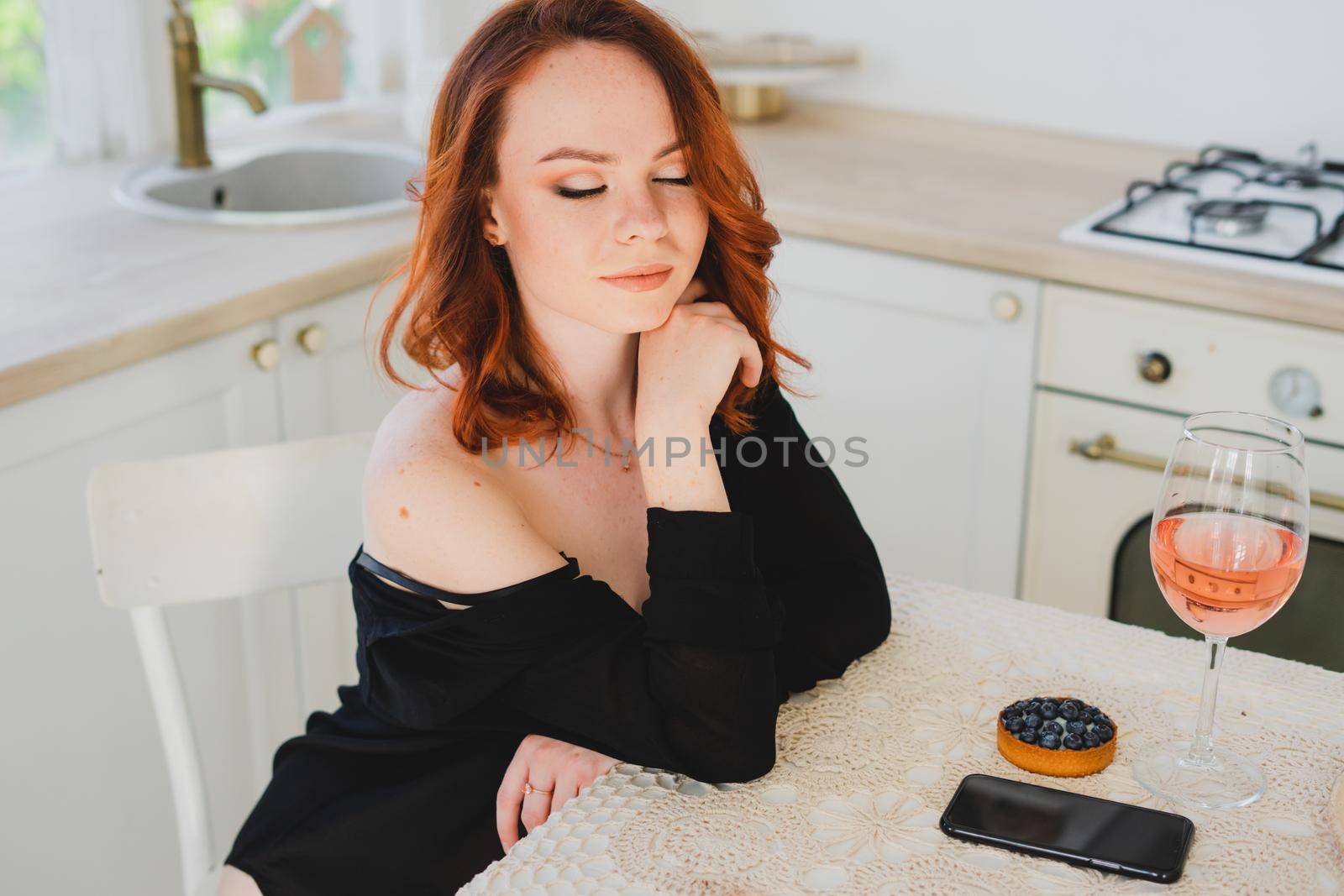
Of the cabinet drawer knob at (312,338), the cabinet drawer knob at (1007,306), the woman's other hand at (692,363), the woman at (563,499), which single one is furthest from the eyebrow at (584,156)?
the cabinet drawer knob at (1007,306)

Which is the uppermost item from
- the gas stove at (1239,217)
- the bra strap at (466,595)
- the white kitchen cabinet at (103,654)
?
the gas stove at (1239,217)

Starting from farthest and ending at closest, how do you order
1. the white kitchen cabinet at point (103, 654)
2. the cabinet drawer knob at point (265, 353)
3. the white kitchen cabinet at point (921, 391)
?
the white kitchen cabinet at point (921, 391), the cabinet drawer knob at point (265, 353), the white kitchen cabinet at point (103, 654)

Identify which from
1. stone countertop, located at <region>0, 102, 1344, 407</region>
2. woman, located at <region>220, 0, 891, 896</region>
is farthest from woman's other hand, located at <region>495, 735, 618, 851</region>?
stone countertop, located at <region>0, 102, 1344, 407</region>

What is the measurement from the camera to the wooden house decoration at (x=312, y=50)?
2648 millimetres

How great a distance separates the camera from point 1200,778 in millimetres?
905

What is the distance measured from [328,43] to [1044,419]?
5.10ft

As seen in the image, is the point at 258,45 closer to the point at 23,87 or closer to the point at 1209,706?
the point at 23,87

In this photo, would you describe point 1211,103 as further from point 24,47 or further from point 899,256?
point 24,47

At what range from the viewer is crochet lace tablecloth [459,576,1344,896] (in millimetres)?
817

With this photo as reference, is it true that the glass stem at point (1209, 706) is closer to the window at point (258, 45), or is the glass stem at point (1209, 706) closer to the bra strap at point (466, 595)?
the bra strap at point (466, 595)

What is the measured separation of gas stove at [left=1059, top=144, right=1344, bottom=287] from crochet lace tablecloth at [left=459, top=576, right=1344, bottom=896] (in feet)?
3.03

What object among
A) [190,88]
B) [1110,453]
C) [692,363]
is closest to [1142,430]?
[1110,453]

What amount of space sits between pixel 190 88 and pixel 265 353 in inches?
26.2

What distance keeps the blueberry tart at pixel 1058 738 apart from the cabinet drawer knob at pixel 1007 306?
1.11 meters
